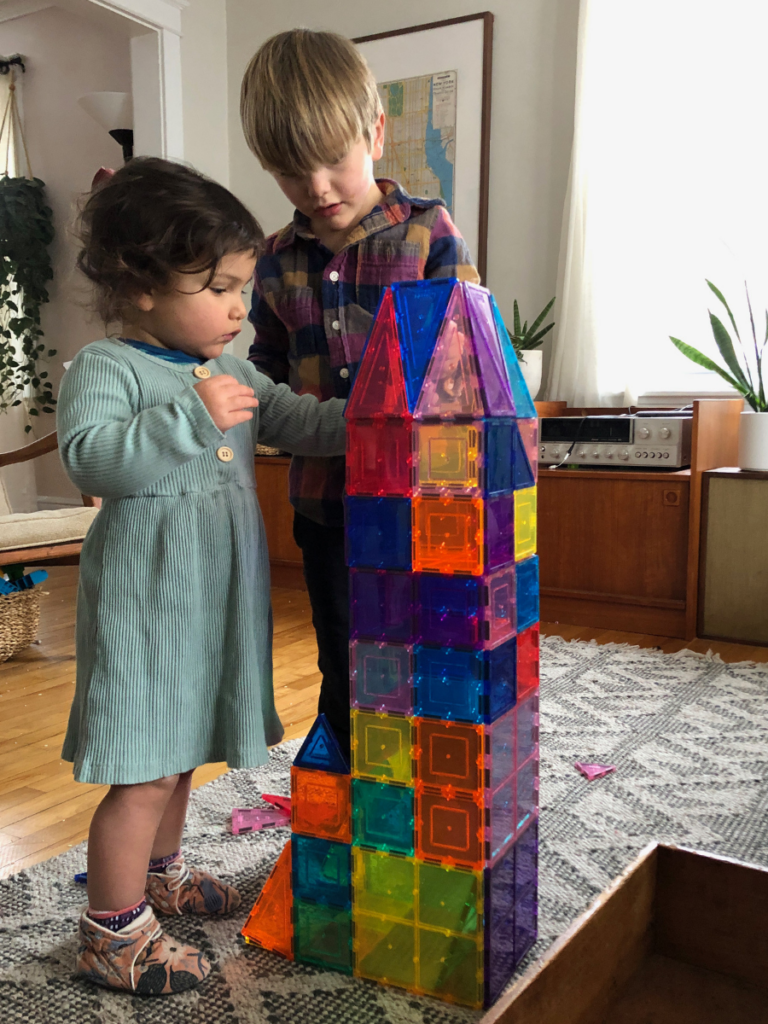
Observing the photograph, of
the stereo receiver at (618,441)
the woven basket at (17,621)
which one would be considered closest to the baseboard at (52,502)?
the woven basket at (17,621)

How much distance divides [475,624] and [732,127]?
2474 millimetres

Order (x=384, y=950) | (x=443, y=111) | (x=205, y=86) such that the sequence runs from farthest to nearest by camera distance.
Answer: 1. (x=205, y=86)
2. (x=443, y=111)
3. (x=384, y=950)

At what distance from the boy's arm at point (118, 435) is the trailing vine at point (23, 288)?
151 inches

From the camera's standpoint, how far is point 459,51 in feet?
10.1

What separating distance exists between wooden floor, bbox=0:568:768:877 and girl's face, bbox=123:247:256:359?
31.0 inches

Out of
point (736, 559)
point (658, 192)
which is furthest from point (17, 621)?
point (658, 192)

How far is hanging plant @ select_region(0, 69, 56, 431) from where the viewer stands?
4.27 meters

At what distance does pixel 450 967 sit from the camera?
2.97 ft

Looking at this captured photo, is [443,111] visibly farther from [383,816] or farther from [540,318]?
[383,816]

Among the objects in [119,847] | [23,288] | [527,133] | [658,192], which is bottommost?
[119,847]

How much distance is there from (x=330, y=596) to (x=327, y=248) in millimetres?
456

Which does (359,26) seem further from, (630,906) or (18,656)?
(630,906)

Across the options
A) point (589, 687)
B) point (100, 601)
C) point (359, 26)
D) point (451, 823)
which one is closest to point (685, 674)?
point (589, 687)

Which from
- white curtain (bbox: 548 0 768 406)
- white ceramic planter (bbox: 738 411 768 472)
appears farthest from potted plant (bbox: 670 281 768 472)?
white curtain (bbox: 548 0 768 406)
